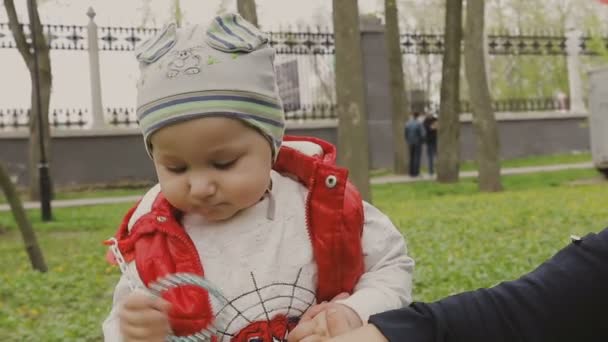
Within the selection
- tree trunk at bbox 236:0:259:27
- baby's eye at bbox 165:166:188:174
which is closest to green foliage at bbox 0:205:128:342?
baby's eye at bbox 165:166:188:174

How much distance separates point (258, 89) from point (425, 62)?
34710 millimetres

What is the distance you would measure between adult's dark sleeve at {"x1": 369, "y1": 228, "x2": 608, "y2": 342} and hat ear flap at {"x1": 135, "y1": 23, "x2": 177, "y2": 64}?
0.81 metres

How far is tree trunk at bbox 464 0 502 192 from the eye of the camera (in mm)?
13477

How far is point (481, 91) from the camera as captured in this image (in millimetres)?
13531

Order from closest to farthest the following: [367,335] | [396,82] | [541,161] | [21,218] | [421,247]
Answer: [367,335] < [21,218] < [421,247] < [396,82] < [541,161]

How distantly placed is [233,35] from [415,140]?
53.0 ft

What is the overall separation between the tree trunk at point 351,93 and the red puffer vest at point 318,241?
6932mm

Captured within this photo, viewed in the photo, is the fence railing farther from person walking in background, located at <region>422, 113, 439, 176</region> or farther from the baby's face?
the baby's face

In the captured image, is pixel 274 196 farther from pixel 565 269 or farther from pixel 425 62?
pixel 425 62

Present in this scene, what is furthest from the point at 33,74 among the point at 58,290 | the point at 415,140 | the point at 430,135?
the point at 58,290

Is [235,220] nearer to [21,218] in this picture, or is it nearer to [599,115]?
[21,218]

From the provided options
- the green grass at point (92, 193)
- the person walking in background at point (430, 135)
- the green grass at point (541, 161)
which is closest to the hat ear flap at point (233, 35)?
the green grass at point (92, 193)

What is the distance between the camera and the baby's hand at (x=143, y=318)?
1.67 meters

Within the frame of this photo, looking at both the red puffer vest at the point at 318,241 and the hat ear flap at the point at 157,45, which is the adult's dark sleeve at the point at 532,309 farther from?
the hat ear flap at the point at 157,45
